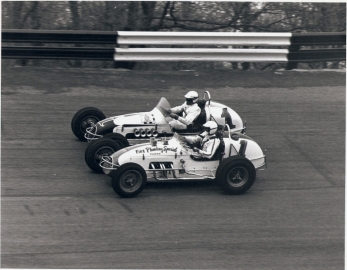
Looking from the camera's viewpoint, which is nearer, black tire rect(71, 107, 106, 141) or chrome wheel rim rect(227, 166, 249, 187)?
chrome wheel rim rect(227, 166, 249, 187)

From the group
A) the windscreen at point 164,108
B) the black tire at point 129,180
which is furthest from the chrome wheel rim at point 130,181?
the windscreen at point 164,108

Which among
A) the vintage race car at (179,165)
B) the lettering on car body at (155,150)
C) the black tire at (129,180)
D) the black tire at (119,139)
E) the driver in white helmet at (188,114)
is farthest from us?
the driver in white helmet at (188,114)

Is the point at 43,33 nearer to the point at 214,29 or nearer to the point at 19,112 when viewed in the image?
the point at 19,112

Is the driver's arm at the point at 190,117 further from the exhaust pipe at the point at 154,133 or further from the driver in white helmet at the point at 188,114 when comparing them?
the exhaust pipe at the point at 154,133

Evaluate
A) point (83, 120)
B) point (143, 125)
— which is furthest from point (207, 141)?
point (83, 120)

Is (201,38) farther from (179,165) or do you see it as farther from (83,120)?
(179,165)

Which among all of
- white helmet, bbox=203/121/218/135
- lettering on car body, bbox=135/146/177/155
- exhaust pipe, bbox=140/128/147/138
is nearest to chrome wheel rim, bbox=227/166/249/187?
white helmet, bbox=203/121/218/135

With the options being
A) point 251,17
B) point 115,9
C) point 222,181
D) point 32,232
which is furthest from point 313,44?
point 32,232

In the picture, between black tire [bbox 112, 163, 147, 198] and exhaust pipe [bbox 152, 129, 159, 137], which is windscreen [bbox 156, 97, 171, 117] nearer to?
exhaust pipe [bbox 152, 129, 159, 137]

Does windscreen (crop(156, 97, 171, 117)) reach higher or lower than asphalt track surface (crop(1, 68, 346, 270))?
higher
